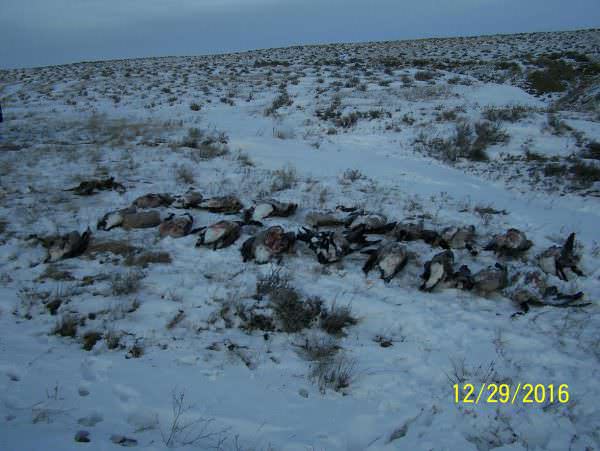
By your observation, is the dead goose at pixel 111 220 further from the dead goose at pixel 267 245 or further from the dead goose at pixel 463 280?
the dead goose at pixel 463 280

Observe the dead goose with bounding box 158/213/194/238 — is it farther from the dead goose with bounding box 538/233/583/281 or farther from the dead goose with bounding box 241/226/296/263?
the dead goose with bounding box 538/233/583/281

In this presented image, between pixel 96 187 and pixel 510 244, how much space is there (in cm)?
750

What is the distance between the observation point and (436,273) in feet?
16.0

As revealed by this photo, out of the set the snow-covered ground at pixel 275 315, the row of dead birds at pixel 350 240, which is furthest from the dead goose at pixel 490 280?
the snow-covered ground at pixel 275 315

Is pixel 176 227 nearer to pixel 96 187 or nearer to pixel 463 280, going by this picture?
pixel 96 187

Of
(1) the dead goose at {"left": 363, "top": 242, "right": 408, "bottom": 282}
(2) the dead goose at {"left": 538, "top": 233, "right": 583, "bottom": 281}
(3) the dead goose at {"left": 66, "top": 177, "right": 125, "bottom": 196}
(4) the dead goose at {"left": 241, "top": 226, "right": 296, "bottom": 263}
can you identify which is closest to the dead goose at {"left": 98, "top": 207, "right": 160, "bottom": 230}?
(3) the dead goose at {"left": 66, "top": 177, "right": 125, "bottom": 196}

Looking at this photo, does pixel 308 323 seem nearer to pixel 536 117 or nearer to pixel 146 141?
pixel 146 141

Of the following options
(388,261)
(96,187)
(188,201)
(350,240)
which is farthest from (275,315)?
(96,187)

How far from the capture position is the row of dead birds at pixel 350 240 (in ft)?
16.1

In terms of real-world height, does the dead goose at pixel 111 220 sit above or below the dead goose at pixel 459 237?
above

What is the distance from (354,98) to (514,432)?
15239 mm

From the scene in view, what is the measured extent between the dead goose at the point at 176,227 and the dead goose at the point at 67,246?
1.04m

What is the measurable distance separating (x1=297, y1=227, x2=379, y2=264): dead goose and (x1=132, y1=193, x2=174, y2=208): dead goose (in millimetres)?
2780

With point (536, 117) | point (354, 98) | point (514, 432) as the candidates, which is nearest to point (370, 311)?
point (514, 432)
